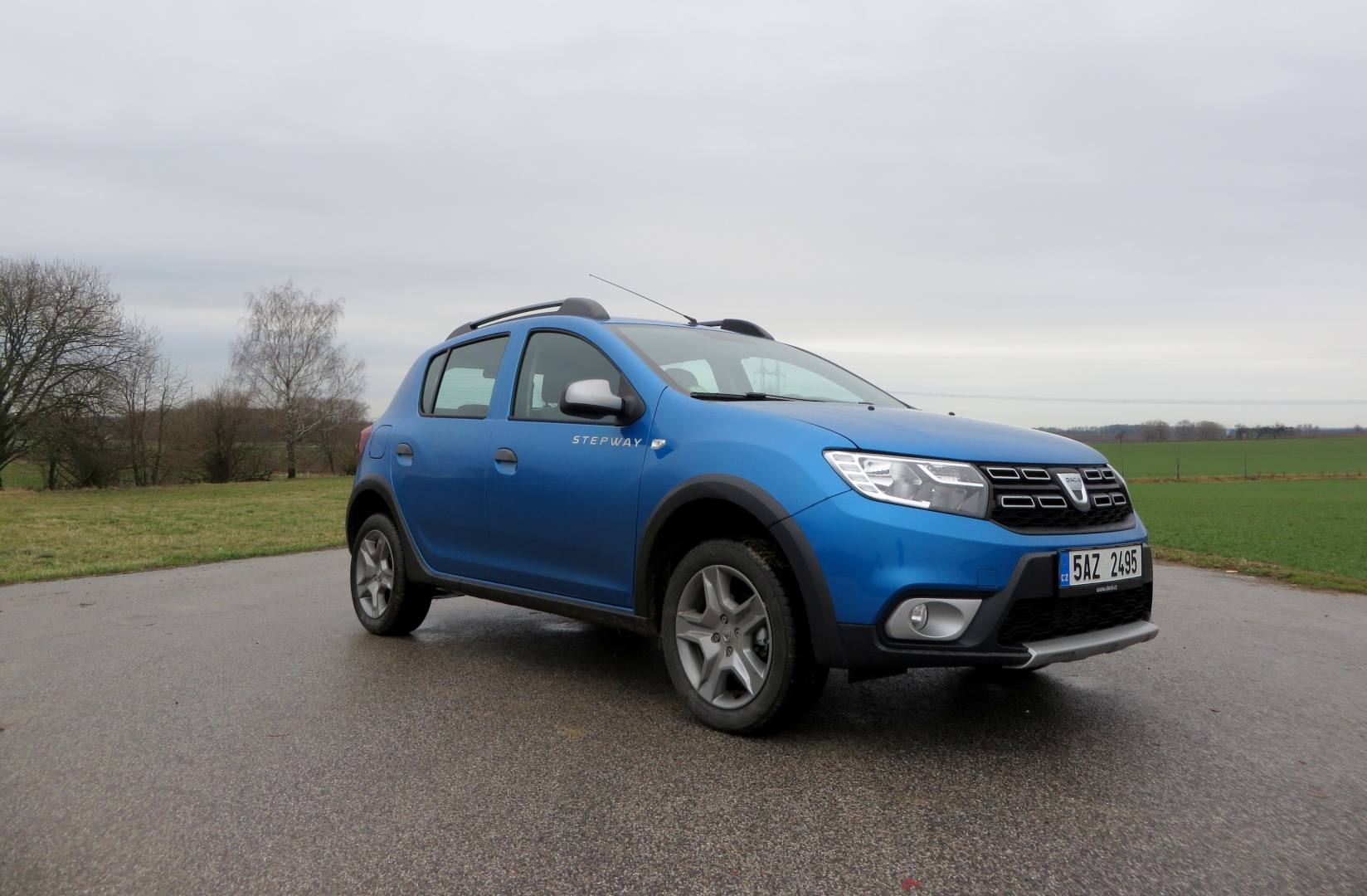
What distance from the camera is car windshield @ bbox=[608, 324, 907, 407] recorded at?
428 centimetres

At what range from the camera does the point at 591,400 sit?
3893 mm

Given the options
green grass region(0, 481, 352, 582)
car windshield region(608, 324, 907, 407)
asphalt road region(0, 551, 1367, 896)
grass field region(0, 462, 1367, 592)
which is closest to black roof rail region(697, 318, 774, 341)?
car windshield region(608, 324, 907, 407)

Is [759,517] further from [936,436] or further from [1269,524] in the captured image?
[1269,524]

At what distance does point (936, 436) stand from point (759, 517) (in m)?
0.74

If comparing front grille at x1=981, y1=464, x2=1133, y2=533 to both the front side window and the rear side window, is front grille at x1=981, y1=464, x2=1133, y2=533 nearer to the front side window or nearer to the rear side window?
the front side window

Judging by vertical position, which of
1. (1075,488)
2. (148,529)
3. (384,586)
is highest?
(1075,488)

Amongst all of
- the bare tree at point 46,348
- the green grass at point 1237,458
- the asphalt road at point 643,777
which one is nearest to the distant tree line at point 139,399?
the bare tree at point 46,348

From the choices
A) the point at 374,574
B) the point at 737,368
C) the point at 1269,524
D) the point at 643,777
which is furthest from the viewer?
the point at 1269,524

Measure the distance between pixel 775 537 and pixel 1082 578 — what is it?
3.74ft

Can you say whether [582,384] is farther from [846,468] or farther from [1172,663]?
[1172,663]

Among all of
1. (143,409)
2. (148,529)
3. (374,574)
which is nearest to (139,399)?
(143,409)

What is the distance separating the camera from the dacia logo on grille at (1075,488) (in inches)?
136

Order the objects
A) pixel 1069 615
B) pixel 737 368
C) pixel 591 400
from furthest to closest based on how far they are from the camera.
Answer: pixel 737 368 < pixel 591 400 < pixel 1069 615

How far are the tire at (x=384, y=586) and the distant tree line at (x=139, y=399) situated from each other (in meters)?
31.4
